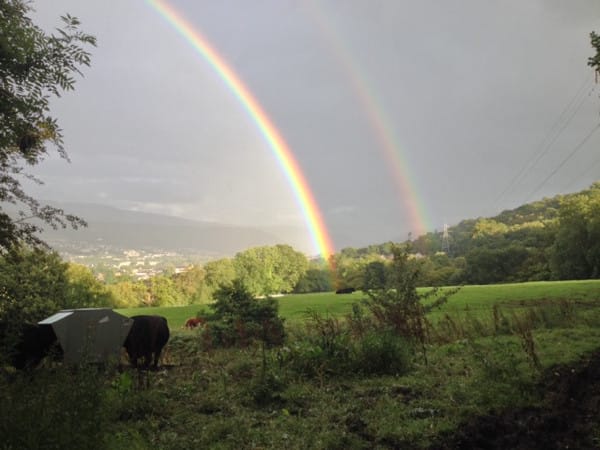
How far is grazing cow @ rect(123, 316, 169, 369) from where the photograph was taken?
12.6 m

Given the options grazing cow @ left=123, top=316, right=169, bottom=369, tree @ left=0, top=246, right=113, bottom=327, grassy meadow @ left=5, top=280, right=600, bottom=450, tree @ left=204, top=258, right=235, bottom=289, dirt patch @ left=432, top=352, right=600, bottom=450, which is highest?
tree @ left=204, top=258, right=235, bottom=289

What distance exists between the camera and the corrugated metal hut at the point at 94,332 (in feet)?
36.2

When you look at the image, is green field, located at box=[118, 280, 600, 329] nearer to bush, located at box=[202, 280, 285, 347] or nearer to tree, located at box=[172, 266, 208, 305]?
bush, located at box=[202, 280, 285, 347]

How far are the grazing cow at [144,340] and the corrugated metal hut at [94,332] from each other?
0.50 meters

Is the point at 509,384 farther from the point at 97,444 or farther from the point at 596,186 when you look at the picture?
the point at 596,186

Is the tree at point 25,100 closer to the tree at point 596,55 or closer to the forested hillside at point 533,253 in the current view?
the tree at point 596,55

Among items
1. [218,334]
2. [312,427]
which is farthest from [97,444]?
[218,334]

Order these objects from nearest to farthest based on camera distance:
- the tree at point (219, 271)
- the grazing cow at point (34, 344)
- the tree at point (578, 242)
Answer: the grazing cow at point (34, 344) < the tree at point (578, 242) < the tree at point (219, 271)

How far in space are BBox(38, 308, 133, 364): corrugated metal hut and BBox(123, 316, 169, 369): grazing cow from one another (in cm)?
50

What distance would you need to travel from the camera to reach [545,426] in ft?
22.9

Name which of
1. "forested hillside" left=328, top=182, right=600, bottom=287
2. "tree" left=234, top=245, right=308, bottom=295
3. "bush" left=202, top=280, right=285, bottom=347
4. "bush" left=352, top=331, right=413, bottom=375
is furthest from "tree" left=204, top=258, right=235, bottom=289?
"bush" left=352, top=331, right=413, bottom=375

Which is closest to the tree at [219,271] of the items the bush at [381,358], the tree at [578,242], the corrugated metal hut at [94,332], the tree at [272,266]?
the tree at [272,266]

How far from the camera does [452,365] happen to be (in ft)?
38.3

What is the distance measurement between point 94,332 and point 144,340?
87.5 inches
